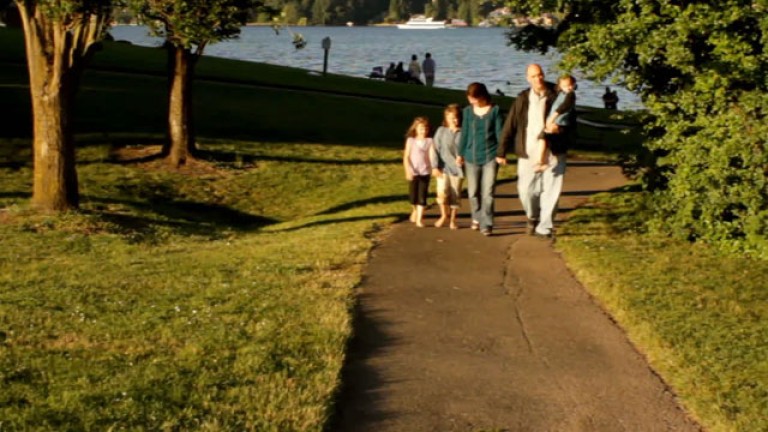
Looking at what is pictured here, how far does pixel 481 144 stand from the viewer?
12.9 metres

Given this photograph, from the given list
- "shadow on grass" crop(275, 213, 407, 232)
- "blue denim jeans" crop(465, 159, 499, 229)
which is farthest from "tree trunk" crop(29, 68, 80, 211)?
"blue denim jeans" crop(465, 159, 499, 229)

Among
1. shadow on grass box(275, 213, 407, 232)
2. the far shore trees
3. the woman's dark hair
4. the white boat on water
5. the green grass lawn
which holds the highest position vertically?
the far shore trees

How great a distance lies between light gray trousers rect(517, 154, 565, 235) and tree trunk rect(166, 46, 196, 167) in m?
9.30

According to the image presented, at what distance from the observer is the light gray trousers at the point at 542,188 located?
490 inches

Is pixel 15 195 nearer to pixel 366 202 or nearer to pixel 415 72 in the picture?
pixel 366 202

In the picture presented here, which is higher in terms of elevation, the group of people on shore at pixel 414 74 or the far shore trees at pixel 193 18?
the far shore trees at pixel 193 18

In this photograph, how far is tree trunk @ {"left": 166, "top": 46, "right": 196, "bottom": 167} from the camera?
67.0 ft

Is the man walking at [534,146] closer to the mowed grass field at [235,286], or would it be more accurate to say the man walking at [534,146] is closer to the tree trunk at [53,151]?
the mowed grass field at [235,286]

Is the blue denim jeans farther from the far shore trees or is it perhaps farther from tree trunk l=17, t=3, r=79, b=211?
tree trunk l=17, t=3, r=79, b=211

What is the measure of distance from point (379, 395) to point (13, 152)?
49.6 feet

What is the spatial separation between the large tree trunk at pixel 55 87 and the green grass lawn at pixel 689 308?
6.99 m

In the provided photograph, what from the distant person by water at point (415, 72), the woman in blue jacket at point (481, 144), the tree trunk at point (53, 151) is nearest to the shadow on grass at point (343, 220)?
the woman in blue jacket at point (481, 144)

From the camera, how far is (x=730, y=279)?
1123 centimetres

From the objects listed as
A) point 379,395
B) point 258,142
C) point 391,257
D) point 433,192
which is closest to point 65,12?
point 391,257
